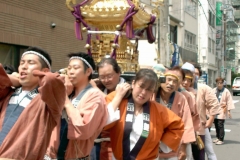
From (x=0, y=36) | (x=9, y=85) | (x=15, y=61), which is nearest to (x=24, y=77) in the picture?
(x=9, y=85)

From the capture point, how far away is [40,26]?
32.8 ft

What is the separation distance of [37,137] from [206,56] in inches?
1303

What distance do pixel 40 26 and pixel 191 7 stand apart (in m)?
21.3

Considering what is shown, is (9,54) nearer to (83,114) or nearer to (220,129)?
(220,129)

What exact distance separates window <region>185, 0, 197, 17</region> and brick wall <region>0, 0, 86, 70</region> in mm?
17484

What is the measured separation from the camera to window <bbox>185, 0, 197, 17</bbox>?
27.9 m

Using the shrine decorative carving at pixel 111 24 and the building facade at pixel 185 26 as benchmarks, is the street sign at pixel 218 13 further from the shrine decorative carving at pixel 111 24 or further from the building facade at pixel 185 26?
the shrine decorative carving at pixel 111 24

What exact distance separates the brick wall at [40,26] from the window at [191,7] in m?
17.5

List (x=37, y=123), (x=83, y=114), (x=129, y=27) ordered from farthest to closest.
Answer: (x=129, y=27)
(x=83, y=114)
(x=37, y=123)

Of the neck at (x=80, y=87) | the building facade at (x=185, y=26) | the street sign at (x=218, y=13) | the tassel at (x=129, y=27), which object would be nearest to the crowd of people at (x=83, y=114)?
the neck at (x=80, y=87)

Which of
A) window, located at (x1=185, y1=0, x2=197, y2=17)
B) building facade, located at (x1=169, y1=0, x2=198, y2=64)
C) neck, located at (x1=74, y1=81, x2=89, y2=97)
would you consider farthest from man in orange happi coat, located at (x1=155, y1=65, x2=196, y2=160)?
window, located at (x1=185, y1=0, x2=197, y2=17)

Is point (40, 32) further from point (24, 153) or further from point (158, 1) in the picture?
point (24, 153)

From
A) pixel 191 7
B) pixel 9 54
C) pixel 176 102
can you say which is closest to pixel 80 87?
pixel 176 102

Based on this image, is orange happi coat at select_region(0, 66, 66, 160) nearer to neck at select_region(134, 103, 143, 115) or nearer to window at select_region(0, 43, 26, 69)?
neck at select_region(134, 103, 143, 115)
